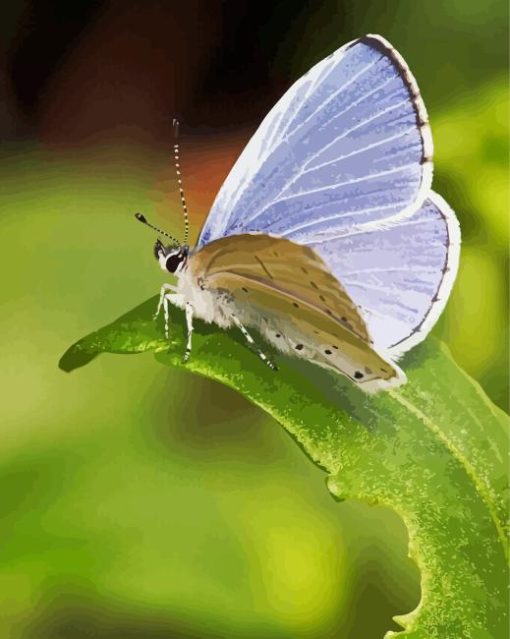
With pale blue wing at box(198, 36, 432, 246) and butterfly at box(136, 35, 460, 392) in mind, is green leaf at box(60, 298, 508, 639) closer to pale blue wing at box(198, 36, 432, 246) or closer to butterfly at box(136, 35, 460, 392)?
butterfly at box(136, 35, 460, 392)

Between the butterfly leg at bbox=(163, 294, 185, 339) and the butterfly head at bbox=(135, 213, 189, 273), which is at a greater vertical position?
the butterfly head at bbox=(135, 213, 189, 273)

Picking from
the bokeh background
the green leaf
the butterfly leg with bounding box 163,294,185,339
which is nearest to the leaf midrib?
the green leaf

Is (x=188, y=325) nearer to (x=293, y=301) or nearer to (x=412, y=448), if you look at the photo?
(x=293, y=301)

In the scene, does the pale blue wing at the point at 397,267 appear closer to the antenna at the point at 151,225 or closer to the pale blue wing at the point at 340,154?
the pale blue wing at the point at 340,154

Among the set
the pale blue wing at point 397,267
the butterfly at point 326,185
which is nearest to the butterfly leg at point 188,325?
the butterfly at point 326,185

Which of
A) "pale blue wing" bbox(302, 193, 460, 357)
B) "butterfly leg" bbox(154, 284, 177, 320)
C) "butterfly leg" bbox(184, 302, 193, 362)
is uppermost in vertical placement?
"butterfly leg" bbox(154, 284, 177, 320)
